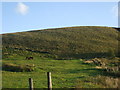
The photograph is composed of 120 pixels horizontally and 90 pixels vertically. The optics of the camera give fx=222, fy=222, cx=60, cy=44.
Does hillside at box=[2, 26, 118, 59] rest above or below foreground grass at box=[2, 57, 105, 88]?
above

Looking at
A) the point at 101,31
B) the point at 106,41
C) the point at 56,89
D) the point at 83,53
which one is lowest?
the point at 56,89

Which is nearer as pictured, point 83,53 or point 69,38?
point 83,53

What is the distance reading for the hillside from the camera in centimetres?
6397

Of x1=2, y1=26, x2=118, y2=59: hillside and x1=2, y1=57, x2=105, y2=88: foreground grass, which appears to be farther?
x1=2, y1=26, x2=118, y2=59: hillside

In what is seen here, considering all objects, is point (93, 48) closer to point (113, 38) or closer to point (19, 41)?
point (113, 38)

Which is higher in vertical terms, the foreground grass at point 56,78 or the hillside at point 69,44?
the hillside at point 69,44

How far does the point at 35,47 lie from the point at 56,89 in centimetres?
5457

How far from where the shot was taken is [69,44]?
7700cm

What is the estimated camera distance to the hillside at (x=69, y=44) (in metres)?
64.0

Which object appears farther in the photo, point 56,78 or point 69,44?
point 69,44

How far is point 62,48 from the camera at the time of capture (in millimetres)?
71312

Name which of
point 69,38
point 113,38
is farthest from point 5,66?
point 113,38

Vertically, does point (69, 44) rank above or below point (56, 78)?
above

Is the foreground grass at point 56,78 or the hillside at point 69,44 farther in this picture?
the hillside at point 69,44
